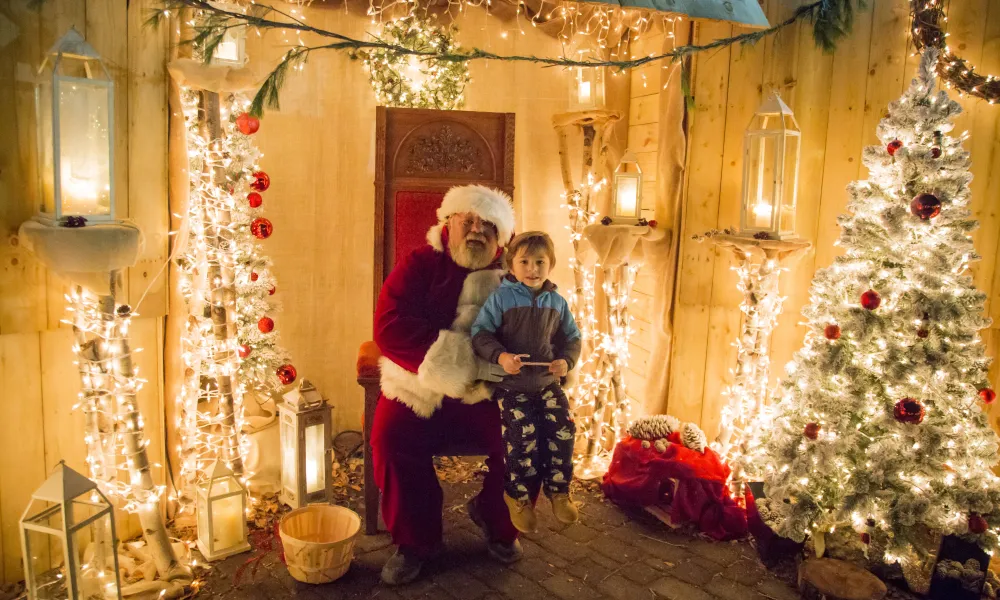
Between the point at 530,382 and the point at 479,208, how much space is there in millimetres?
759

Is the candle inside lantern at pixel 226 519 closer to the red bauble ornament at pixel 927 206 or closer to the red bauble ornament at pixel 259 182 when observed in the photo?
the red bauble ornament at pixel 259 182

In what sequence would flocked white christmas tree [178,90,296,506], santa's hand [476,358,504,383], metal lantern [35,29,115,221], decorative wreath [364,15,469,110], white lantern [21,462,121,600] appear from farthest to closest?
decorative wreath [364,15,469,110] < flocked white christmas tree [178,90,296,506] < santa's hand [476,358,504,383] < metal lantern [35,29,115,221] < white lantern [21,462,121,600]

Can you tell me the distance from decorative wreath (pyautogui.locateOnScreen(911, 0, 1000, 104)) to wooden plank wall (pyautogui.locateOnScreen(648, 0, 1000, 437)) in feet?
0.36

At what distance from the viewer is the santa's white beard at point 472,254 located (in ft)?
10.3

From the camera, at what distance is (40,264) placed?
265cm

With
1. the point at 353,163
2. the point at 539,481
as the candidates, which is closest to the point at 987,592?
the point at 539,481

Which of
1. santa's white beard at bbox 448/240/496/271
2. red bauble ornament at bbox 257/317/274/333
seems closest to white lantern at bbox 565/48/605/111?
santa's white beard at bbox 448/240/496/271

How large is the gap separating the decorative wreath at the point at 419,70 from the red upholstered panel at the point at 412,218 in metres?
0.63

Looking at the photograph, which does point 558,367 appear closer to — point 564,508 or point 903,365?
point 564,508

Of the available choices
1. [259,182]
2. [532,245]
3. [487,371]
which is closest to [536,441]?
[487,371]

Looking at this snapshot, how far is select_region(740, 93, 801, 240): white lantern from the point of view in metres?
3.28

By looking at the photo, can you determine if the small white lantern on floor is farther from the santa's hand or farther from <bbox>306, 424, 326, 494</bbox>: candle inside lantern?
the santa's hand

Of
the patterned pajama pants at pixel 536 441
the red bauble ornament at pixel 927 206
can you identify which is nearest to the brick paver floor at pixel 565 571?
the patterned pajama pants at pixel 536 441

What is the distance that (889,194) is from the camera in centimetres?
281
